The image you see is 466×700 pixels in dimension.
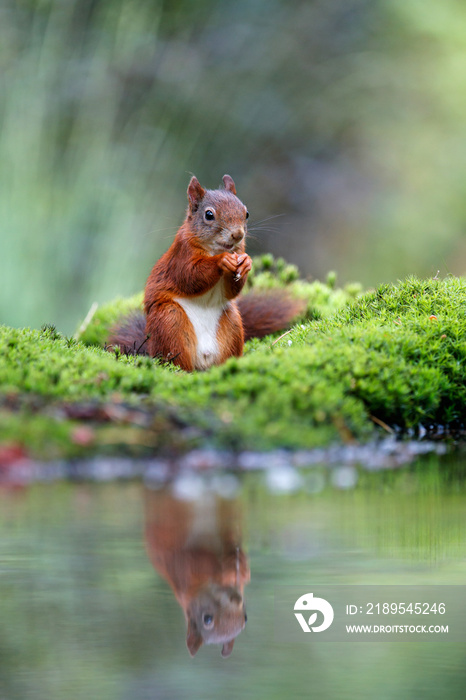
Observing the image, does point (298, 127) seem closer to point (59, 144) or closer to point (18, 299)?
point (59, 144)

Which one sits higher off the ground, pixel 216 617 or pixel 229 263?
pixel 229 263

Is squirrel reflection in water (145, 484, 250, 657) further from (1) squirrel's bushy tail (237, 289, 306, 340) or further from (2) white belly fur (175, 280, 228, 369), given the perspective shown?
(1) squirrel's bushy tail (237, 289, 306, 340)

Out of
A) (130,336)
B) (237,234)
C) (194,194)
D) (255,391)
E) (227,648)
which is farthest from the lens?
(130,336)

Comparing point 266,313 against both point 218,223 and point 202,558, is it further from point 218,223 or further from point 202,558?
point 202,558

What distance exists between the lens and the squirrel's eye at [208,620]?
1.25 m

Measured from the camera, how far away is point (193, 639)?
1213mm

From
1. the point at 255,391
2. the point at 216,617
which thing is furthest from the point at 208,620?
the point at 255,391

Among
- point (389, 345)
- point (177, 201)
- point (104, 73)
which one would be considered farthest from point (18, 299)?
point (389, 345)

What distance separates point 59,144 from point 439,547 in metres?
4.73

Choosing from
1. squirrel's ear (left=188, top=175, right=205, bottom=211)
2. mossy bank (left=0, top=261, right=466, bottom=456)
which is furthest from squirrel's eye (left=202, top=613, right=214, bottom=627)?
squirrel's ear (left=188, top=175, right=205, bottom=211)

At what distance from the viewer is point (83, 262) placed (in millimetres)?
5465

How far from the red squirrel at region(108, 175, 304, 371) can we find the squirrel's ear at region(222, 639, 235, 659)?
1.96m

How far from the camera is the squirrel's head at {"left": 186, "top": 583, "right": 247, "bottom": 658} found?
3.98 feet

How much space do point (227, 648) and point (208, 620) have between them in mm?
73
